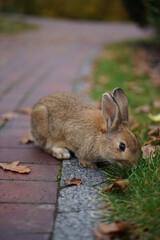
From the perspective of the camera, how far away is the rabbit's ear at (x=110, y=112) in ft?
11.2

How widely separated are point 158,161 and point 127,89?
361 cm

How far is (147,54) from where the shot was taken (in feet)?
35.0

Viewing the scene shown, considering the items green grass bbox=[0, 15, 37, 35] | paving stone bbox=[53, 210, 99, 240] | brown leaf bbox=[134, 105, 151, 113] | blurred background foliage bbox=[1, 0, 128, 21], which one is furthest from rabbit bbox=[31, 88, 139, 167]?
blurred background foliage bbox=[1, 0, 128, 21]

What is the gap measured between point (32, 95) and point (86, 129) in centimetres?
258

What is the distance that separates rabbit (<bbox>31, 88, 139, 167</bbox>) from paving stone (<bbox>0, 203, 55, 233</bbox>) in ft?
2.70

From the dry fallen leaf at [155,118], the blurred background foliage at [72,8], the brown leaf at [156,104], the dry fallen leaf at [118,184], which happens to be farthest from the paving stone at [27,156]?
the blurred background foliage at [72,8]

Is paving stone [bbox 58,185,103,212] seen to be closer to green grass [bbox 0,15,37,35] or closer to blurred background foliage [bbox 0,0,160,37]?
green grass [bbox 0,15,37,35]

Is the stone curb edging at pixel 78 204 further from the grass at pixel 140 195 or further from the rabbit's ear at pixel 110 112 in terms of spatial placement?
the rabbit's ear at pixel 110 112

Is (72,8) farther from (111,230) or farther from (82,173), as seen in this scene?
(111,230)

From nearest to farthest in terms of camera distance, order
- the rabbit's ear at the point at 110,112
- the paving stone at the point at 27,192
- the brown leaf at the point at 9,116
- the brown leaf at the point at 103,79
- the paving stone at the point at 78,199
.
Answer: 1. the paving stone at the point at 78,199
2. the paving stone at the point at 27,192
3. the rabbit's ear at the point at 110,112
4. the brown leaf at the point at 9,116
5. the brown leaf at the point at 103,79

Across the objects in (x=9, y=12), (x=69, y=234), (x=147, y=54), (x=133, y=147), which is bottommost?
(x=9, y=12)

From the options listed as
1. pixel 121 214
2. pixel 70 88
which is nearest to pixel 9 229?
pixel 121 214

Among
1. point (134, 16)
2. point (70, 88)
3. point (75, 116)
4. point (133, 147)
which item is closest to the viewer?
point (133, 147)

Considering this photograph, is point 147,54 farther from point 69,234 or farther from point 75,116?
point 69,234
